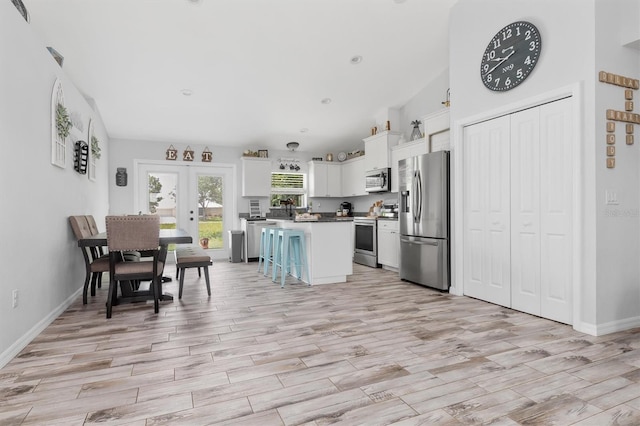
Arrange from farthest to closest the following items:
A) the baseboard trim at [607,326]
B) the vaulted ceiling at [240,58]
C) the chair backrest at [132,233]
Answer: the vaulted ceiling at [240,58] < the chair backrest at [132,233] < the baseboard trim at [607,326]

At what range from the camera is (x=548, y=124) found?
10.4 feet

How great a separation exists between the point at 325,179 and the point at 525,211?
4813 mm

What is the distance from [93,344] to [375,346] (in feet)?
6.92

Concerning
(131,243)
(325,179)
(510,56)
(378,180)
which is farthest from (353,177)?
(131,243)

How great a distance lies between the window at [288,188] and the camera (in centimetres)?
782

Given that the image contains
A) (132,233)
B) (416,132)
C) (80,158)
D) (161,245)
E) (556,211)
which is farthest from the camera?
(416,132)

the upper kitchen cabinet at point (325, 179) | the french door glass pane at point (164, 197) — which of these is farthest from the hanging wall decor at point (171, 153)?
the upper kitchen cabinet at point (325, 179)

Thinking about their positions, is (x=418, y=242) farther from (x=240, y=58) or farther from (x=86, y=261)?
(x=86, y=261)

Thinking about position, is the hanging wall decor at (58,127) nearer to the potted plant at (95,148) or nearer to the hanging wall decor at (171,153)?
the potted plant at (95,148)

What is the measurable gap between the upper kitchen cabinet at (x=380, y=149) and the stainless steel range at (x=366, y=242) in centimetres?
103

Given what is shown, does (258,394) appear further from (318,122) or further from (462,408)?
(318,122)

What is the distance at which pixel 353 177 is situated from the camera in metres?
7.48

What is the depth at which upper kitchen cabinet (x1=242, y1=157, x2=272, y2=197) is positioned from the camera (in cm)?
722

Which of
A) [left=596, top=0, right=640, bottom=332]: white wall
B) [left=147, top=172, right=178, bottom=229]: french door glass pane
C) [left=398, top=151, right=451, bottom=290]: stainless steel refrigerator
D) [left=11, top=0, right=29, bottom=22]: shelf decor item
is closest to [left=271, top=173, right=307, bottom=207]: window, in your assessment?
[left=147, top=172, right=178, bottom=229]: french door glass pane
